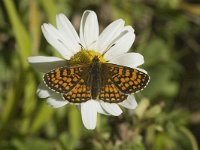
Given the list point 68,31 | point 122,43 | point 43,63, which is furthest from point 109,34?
point 43,63

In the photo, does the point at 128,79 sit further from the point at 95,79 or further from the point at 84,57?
the point at 84,57

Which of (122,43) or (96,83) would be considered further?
(122,43)

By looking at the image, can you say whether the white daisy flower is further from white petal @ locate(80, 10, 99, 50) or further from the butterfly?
the butterfly

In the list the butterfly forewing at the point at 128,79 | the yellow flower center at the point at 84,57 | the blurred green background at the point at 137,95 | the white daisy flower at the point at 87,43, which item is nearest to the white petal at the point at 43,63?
the white daisy flower at the point at 87,43

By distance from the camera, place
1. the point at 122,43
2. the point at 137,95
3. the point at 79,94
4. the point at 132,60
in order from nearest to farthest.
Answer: the point at 79,94 → the point at 132,60 → the point at 122,43 → the point at 137,95

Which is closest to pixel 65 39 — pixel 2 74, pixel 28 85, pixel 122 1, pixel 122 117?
pixel 122 117

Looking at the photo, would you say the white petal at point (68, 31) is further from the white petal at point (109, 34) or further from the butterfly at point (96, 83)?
the butterfly at point (96, 83)

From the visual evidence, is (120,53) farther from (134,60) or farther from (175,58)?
(175,58)
